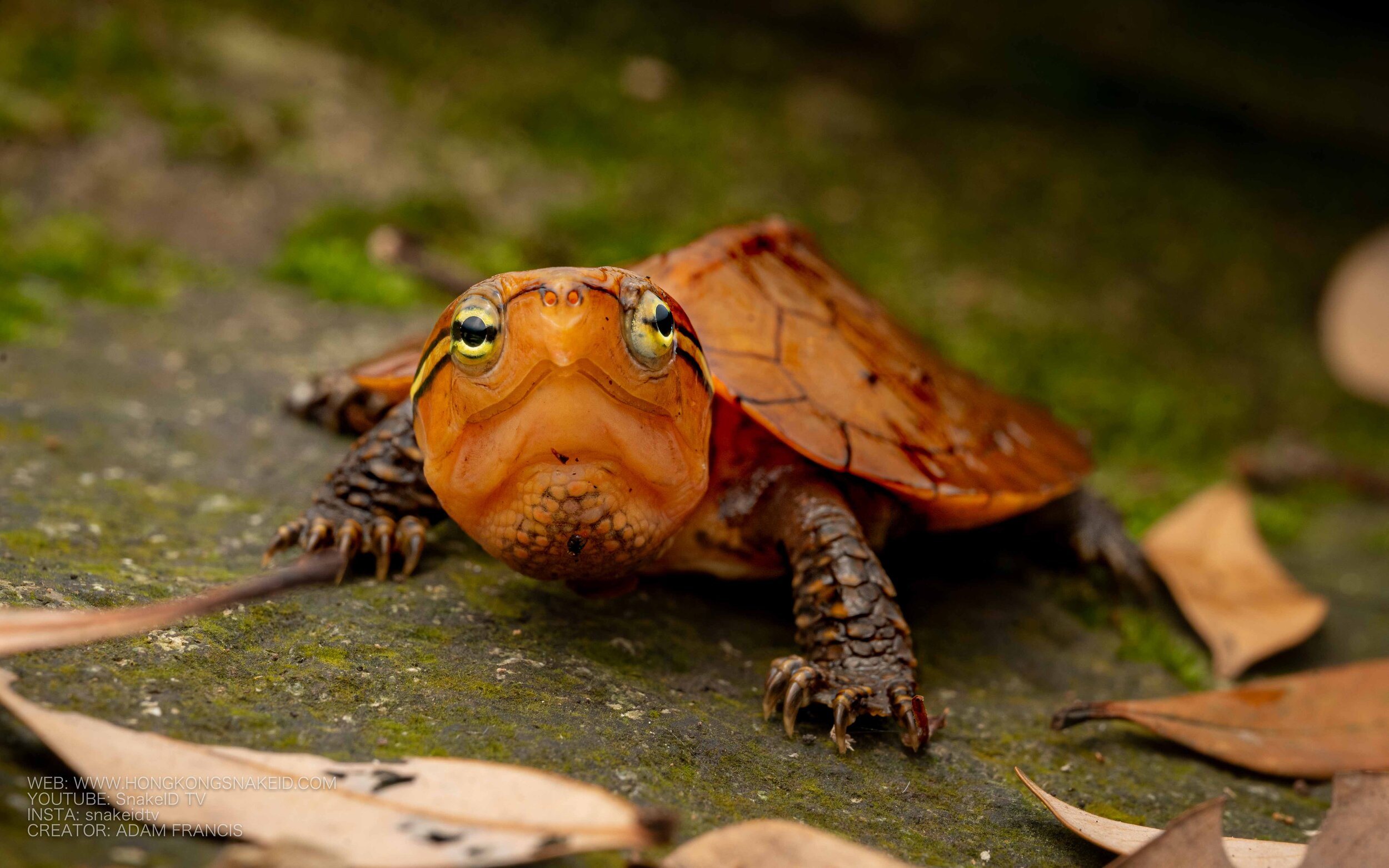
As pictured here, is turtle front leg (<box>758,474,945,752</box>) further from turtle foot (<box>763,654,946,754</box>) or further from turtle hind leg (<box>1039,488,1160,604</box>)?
turtle hind leg (<box>1039,488,1160,604</box>)

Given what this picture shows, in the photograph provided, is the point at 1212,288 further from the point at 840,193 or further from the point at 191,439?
the point at 191,439

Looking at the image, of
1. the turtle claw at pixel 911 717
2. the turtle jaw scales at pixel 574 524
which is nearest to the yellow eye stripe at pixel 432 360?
the turtle jaw scales at pixel 574 524

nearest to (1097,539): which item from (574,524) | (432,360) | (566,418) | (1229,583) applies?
(1229,583)

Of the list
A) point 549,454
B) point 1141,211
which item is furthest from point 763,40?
point 549,454

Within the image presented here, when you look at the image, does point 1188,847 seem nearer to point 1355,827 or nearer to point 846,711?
point 1355,827

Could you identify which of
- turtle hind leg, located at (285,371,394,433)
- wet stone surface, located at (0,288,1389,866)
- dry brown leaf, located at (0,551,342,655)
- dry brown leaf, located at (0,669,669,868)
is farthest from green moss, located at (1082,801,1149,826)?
turtle hind leg, located at (285,371,394,433)

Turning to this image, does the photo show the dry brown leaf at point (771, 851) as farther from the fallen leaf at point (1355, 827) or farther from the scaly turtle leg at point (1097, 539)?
the scaly turtle leg at point (1097, 539)
